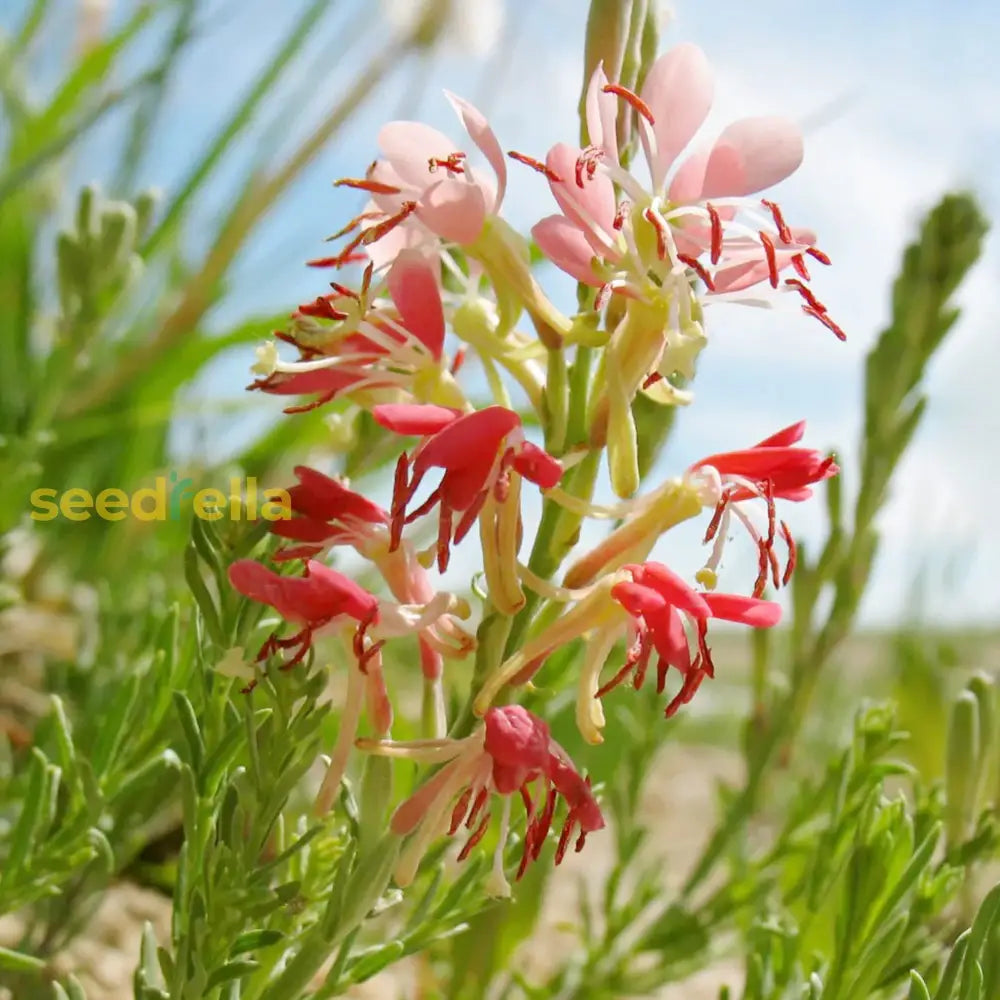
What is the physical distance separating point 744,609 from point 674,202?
0.60 ft

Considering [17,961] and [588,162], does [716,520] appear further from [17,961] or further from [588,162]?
[17,961]

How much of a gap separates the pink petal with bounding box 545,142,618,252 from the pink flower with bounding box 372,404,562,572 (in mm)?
94

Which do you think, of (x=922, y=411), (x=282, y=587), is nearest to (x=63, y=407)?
(x=922, y=411)

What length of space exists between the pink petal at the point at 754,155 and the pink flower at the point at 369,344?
5.1 inches

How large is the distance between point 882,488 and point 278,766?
1.93 ft

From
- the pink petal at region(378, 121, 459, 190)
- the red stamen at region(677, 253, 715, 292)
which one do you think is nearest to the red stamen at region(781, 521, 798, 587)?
the red stamen at region(677, 253, 715, 292)

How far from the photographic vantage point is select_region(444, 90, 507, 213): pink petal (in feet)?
1.56

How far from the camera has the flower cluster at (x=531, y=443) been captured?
1.46ft

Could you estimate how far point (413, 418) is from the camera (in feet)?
1.46

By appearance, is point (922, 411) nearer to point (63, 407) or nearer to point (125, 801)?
point (125, 801)

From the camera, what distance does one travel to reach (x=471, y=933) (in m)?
0.84

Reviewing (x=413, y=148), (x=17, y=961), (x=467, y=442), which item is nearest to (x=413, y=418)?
(x=467, y=442)

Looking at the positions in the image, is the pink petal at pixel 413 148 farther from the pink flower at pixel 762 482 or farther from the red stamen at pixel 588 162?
the pink flower at pixel 762 482

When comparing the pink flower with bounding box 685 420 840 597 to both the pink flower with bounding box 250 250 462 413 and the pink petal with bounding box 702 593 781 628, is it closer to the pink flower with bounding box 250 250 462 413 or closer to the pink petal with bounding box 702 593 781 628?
the pink petal with bounding box 702 593 781 628
